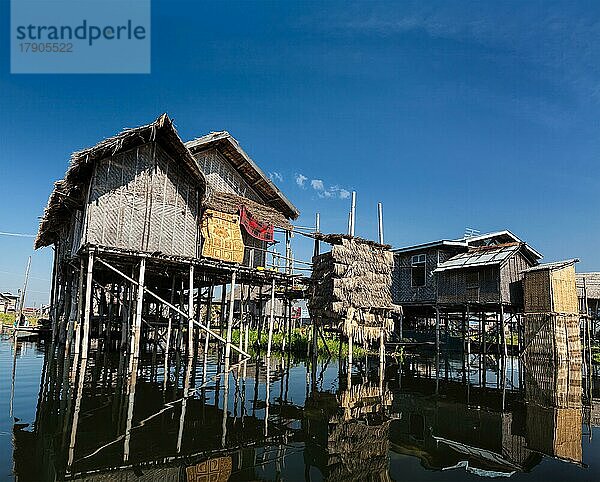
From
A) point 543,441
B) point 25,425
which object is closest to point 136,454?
point 25,425

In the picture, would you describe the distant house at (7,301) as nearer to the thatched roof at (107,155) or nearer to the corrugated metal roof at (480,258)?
the thatched roof at (107,155)

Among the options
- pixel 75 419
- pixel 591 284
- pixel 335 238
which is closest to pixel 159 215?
pixel 335 238

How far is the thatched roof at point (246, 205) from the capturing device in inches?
714

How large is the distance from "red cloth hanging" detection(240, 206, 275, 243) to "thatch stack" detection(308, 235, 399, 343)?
2493 millimetres

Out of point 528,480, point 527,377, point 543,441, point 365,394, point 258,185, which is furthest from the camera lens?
point 258,185

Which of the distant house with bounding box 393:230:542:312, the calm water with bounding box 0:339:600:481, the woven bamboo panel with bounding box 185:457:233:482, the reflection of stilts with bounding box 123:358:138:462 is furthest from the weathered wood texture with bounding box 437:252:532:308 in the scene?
the woven bamboo panel with bounding box 185:457:233:482

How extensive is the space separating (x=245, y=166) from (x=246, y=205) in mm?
1913

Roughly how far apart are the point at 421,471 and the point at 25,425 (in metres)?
6.99

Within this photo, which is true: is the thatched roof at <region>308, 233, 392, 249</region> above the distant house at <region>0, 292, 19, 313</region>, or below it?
above

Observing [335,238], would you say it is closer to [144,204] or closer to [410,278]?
[144,204]

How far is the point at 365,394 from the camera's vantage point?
13.5 meters

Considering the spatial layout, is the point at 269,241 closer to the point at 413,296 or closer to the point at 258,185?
the point at 258,185

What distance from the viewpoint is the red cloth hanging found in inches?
745

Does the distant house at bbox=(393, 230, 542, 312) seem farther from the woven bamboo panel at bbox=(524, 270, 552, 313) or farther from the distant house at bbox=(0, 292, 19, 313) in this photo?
the distant house at bbox=(0, 292, 19, 313)
